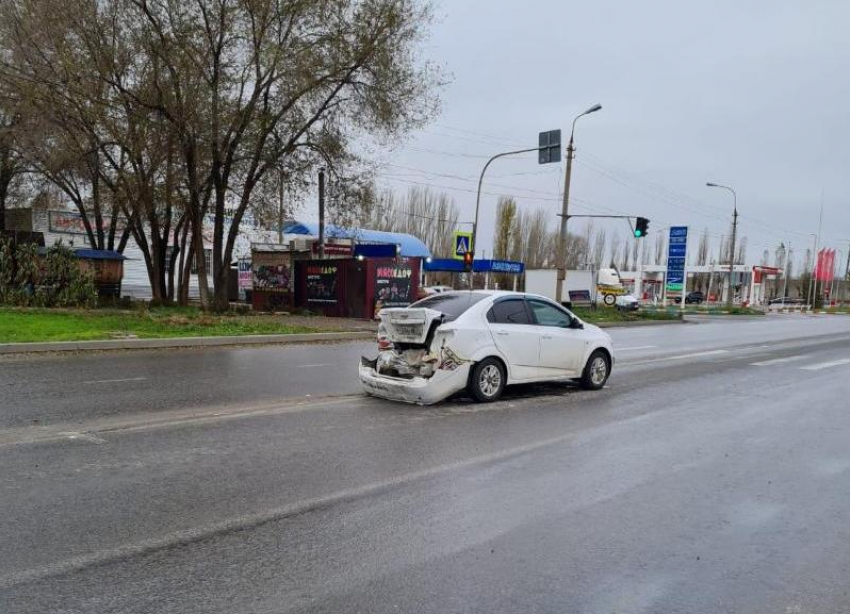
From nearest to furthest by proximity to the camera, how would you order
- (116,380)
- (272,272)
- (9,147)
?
(116,380) → (9,147) → (272,272)

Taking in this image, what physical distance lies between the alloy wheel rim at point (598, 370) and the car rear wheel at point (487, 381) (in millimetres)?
1988

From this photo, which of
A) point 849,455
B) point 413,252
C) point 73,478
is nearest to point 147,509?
point 73,478

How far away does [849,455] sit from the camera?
688 centimetres

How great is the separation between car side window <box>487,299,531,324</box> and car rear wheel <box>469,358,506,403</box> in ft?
2.01

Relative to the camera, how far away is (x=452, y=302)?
9.56 meters

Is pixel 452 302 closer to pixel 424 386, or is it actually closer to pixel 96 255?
pixel 424 386

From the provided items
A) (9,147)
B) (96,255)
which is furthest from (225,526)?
(9,147)

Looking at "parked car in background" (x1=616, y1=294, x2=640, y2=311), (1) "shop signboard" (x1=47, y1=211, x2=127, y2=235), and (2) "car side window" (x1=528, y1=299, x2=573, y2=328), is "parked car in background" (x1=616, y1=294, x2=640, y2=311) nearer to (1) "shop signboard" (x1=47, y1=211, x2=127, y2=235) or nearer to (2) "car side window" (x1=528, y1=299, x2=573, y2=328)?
(1) "shop signboard" (x1=47, y1=211, x2=127, y2=235)

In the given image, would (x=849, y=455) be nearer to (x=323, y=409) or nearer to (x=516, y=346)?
(x=516, y=346)

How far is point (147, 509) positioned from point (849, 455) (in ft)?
22.1

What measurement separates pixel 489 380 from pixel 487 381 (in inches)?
1.6

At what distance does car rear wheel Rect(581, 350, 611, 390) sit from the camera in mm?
10570

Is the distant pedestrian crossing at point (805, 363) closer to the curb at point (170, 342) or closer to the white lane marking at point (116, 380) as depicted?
the curb at point (170, 342)

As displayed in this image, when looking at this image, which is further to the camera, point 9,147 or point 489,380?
point 9,147
